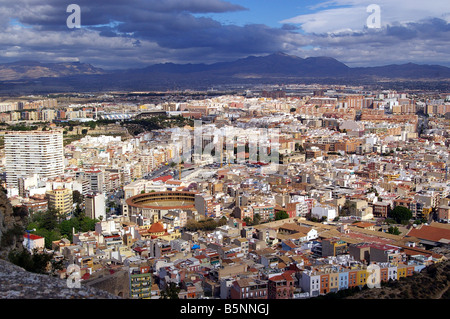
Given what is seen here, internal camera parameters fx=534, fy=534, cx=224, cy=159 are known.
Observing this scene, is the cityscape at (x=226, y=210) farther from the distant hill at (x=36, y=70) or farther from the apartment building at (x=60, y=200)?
the distant hill at (x=36, y=70)

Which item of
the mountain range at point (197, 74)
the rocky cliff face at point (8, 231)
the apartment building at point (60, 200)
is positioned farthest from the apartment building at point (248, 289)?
the mountain range at point (197, 74)

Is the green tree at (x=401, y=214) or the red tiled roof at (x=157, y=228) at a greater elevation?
the red tiled roof at (x=157, y=228)

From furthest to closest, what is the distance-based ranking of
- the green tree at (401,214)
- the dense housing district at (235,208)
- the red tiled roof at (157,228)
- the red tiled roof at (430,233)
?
the green tree at (401,214) < the red tiled roof at (157,228) < the red tiled roof at (430,233) < the dense housing district at (235,208)

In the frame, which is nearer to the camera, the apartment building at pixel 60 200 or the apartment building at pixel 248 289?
the apartment building at pixel 248 289

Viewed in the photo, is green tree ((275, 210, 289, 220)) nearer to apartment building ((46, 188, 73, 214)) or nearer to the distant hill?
apartment building ((46, 188, 73, 214))
